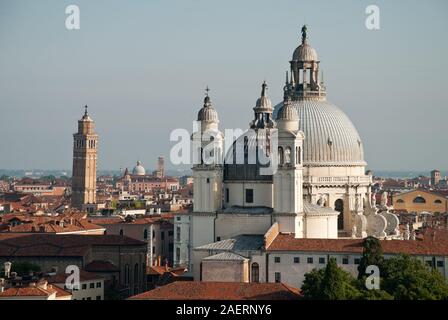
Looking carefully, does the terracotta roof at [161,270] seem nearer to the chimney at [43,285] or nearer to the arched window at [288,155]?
the arched window at [288,155]

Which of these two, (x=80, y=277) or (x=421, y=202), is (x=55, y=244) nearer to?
(x=80, y=277)

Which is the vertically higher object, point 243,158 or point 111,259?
point 243,158

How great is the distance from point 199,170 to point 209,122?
1325mm

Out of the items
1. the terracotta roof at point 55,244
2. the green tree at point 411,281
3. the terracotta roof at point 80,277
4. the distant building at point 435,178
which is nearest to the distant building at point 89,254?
the terracotta roof at point 55,244

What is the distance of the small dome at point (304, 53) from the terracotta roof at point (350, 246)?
8.73 m

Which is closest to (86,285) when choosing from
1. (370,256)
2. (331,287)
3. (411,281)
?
(370,256)

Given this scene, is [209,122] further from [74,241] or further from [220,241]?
[74,241]

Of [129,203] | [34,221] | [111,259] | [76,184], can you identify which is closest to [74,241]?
[111,259]

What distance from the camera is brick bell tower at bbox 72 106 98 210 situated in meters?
85.6

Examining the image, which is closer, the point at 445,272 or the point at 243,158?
the point at 445,272

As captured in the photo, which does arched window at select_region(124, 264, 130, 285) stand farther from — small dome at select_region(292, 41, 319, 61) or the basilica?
small dome at select_region(292, 41, 319, 61)

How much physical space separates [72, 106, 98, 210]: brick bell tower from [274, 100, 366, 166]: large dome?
4168 cm

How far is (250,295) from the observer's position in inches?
1266

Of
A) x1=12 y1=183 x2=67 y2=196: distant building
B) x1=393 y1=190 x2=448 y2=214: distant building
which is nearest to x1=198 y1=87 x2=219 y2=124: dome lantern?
x1=393 y1=190 x2=448 y2=214: distant building
